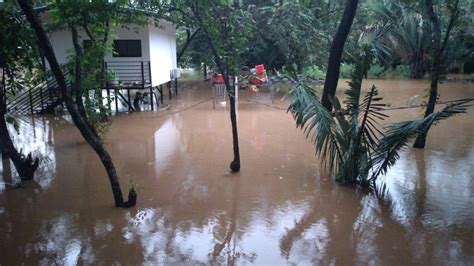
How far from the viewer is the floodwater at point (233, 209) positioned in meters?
5.08

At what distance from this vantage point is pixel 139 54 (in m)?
15.2

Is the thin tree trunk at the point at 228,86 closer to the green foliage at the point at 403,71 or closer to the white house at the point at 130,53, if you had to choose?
the white house at the point at 130,53

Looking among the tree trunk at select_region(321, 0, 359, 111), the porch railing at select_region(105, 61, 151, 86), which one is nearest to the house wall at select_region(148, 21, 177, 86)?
the porch railing at select_region(105, 61, 151, 86)

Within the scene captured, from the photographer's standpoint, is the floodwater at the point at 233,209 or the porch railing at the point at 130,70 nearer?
the floodwater at the point at 233,209

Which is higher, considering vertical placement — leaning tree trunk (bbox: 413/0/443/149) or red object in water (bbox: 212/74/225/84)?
leaning tree trunk (bbox: 413/0/443/149)

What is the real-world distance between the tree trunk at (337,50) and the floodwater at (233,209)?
149cm

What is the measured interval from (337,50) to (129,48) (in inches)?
361

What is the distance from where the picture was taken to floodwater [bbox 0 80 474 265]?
200 inches

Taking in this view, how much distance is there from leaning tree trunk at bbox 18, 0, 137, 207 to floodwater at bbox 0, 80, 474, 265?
0.26 m

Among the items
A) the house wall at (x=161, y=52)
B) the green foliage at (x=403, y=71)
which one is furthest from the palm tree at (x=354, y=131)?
the green foliage at (x=403, y=71)

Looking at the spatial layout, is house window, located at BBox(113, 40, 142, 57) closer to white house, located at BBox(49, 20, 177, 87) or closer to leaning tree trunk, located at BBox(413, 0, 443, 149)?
white house, located at BBox(49, 20, 177, 87)

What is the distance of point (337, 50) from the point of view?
816cm

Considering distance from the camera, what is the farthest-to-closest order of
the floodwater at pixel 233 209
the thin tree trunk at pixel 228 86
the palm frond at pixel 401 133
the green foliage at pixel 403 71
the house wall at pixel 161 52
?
the green foliage at pixel 403 71
the house wall at pixel 161 52
the thin tree trunk at pixel 228 86
the palm frond at pixel 401 133
the floodwater at pixel 233 209

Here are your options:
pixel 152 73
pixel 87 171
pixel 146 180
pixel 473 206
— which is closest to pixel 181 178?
pixel 146 180
